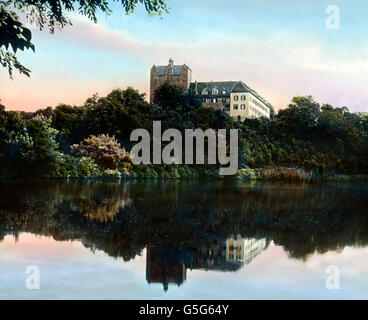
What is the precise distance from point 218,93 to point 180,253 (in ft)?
105

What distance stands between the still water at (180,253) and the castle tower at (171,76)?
1085 inches

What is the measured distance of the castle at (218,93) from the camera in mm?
33156

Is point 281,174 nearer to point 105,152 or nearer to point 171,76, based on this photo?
point 105,152

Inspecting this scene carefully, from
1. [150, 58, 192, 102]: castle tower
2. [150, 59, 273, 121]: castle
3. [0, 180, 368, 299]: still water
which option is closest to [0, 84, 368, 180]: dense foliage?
[150, 59, 273, 121]: castle

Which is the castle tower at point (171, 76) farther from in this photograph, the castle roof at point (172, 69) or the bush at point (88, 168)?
the bush at point (88, 168)

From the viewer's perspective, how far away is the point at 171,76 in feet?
121

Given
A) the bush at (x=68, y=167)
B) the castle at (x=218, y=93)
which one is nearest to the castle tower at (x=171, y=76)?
the castle at (x=218, y=93)

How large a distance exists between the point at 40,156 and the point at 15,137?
1458 millimetres

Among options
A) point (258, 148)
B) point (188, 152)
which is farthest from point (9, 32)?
point (258, 148)

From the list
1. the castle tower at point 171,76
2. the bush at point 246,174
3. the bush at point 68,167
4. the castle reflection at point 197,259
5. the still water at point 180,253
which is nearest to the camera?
the still water at point 180,253

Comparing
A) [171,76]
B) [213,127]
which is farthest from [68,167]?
[171,76]

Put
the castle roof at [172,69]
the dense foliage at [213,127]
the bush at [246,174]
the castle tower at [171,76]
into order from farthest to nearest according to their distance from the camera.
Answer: the castle roof at [172,69]
the castle tower at [171,76]
the bush at [246,174]
the dense foliage at [213,127]
